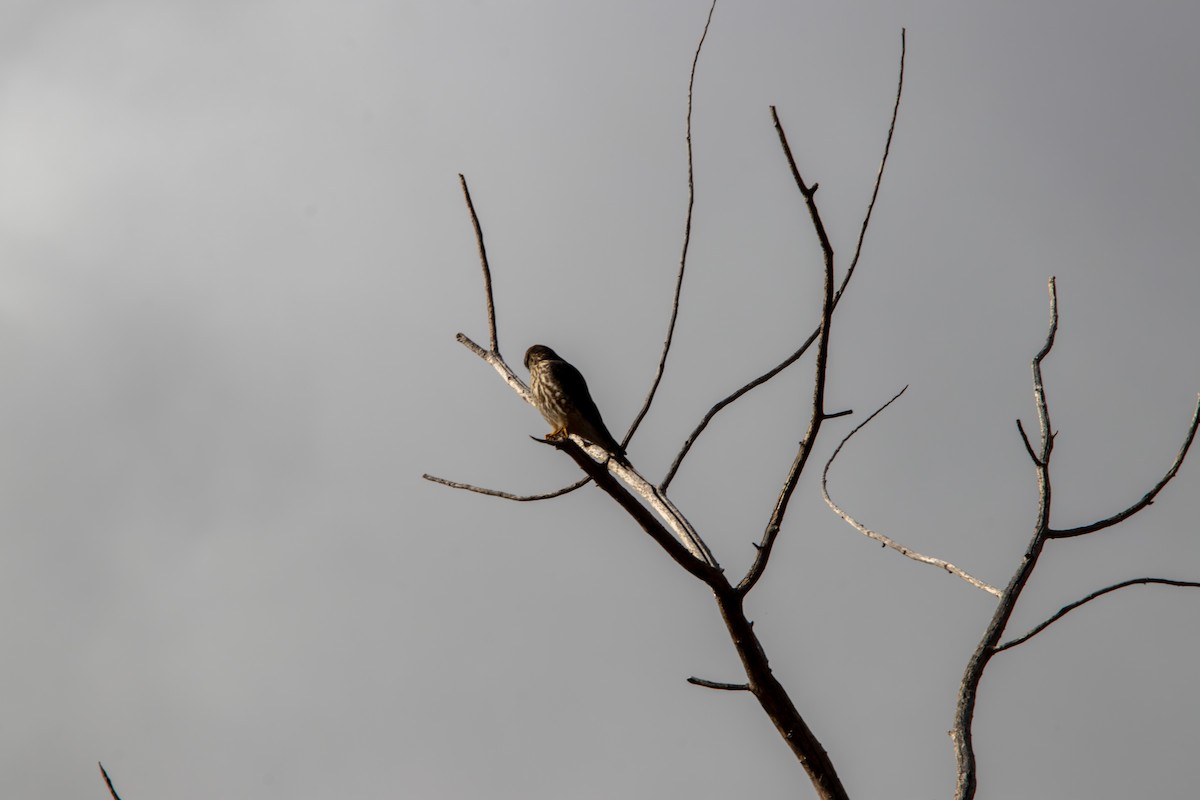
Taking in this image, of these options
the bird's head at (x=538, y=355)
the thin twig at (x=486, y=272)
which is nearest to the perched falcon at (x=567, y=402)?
the bird's head at (x=538, y=355)

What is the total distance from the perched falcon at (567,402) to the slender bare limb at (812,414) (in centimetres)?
381

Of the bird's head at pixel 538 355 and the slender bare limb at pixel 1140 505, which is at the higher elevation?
the bird's head at pixel 538 355

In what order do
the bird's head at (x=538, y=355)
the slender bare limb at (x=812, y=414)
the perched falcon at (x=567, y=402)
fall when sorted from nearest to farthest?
the slender bare limb at (x=812, y=414), the perched falcon at (x=567, y=402), the bird's head at (x=538, y=355)

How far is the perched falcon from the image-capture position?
7801 millimetres

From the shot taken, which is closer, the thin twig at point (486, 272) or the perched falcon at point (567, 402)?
the thin twig at point (486, 272)

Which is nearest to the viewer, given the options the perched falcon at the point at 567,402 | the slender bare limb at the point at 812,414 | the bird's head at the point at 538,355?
the slender bare limb at the point at 812,414

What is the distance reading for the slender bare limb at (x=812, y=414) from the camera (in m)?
3.03

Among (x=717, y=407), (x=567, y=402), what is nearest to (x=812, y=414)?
(x=717, y=407)

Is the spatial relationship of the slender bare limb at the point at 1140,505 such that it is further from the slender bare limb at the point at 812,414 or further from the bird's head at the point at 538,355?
the bird's head at the point at 538,355

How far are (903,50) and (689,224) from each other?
110cm

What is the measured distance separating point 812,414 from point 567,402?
15.1 feet

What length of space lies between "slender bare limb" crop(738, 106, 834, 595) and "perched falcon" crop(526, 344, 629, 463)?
3808 mm

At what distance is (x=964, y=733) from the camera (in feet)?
12.2

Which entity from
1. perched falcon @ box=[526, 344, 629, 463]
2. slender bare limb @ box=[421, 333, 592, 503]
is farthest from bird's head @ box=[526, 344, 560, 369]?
slender bare limb @ box=[421, 333, 592, 503]
